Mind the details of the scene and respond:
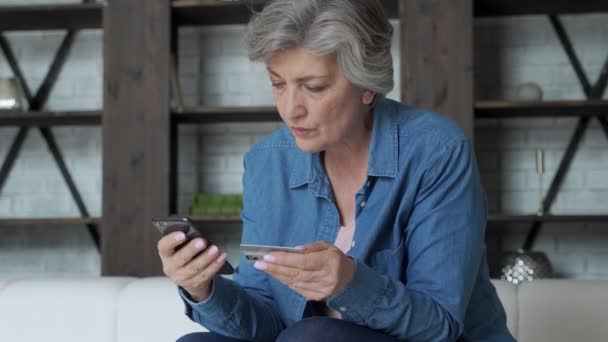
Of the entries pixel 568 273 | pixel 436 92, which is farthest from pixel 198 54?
pixel 568 273

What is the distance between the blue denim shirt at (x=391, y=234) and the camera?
138 cm

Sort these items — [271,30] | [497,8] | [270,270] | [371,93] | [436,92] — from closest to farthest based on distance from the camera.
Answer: [270,270] → [271,30] → [371,93] → [436,92] → [497,8]

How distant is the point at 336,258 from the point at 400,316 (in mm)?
172

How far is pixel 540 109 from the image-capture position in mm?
3834

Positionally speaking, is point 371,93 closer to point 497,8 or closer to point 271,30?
point 271,30

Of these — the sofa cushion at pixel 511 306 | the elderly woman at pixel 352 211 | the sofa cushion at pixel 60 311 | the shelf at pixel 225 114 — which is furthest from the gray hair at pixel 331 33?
the shelf at pixel 225 114

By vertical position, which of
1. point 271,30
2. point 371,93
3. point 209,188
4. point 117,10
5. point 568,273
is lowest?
point 568,273

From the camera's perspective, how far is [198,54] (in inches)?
172

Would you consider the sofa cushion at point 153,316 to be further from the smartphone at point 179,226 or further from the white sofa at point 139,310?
the smartphone at point 179,226

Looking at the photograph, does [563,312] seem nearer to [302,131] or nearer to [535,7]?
[302,131]

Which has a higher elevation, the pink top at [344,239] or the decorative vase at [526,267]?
the pink top at [344,239]

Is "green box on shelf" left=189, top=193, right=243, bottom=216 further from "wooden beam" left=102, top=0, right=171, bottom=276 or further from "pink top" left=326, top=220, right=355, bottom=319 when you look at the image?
"pink top" left=326, top=220, right=355, bottom=319

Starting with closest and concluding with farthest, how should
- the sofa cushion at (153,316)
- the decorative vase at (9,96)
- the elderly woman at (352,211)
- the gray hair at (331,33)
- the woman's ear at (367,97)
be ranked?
the elderly woman at (352,211)
the gray hair at (331,33)
the woman's ear at (367,97)
the sofa cushion at (153,316)
the decorative vase at (9,96)

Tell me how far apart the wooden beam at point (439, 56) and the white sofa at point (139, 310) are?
5.89ft
